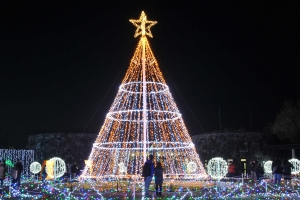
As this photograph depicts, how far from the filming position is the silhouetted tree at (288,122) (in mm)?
45312

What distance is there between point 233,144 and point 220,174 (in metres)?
17.6

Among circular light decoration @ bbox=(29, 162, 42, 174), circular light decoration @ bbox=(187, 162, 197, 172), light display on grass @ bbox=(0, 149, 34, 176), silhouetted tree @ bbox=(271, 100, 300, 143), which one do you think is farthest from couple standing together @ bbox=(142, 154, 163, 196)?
silhouetted tree @ bbox=(271, 100, 300, 143)

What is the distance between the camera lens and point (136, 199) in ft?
43.4

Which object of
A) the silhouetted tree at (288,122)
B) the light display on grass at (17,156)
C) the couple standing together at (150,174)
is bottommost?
the couple standing together at (150,174)

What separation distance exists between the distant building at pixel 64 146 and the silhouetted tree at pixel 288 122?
22254 millimetres

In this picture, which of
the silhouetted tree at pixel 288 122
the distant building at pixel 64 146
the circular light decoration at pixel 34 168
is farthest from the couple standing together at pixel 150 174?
the silhouetted tree at pixel 288 122

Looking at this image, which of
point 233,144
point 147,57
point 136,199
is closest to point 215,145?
point 233,144

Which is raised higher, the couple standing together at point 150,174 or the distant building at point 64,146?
the distant building at point 64,146

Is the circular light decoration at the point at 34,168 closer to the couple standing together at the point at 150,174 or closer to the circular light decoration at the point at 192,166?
the circular light decoration at the point at 192,166

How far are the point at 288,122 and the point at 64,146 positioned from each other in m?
26.0

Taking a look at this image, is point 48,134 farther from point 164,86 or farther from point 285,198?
point 285,198

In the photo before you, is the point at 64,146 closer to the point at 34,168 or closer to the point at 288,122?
the point at 34,168

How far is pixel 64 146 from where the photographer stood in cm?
3566

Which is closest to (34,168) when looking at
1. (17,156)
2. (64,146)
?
(17,156)
